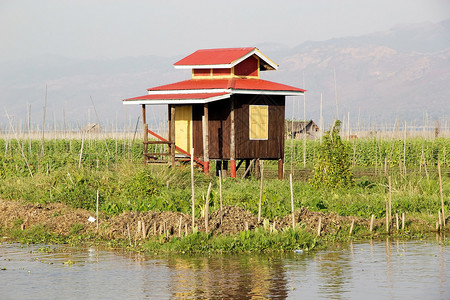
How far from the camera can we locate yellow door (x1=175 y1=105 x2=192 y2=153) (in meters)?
28.9

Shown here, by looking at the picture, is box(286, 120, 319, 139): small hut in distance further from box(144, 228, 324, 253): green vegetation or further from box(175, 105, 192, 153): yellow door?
box(144, 228, 324, 253): green vegetation

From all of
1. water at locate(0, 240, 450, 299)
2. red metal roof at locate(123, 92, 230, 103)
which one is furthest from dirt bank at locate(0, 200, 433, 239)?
red metal roof at locate(123, 92, 230, 103)

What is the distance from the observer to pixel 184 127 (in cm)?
2908

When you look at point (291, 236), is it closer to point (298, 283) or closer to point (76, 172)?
point (298, 283)

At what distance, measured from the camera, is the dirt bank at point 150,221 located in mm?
16922

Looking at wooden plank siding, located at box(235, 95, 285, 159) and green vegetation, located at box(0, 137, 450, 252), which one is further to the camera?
wooden plank siding, located at box(235, 95, 285, 159)

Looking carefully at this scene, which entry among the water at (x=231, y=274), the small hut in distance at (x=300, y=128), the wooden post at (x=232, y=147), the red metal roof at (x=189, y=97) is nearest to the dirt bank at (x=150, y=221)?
the water at (x=231, y=274)

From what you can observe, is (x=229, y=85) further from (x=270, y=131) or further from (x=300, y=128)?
(x=300, y=128)

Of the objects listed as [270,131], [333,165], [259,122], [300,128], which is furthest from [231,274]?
[300,128]

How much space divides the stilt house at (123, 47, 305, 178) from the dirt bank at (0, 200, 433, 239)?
7976 millimetres

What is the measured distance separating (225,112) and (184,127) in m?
2.00

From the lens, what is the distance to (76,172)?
75.2 ft

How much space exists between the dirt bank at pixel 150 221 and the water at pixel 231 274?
4.25 feet

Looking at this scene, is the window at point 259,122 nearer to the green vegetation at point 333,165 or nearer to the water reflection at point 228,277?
the green vegetation at point 333,165
